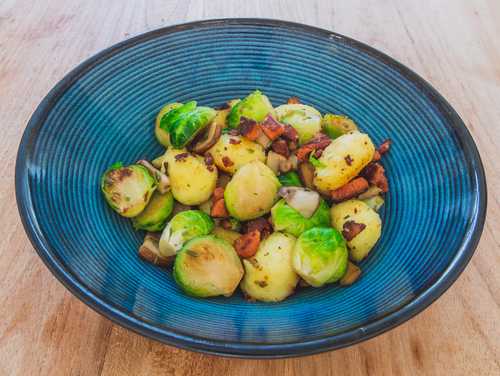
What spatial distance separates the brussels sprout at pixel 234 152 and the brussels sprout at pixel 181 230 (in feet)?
0.40

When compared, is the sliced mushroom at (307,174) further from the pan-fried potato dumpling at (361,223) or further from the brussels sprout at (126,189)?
the brussels sprout at (126,189)

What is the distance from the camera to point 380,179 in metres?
1.06

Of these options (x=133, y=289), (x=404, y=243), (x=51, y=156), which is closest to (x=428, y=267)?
(x=404, y=243)

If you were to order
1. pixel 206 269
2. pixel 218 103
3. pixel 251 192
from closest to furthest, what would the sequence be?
1. pixel 206 269
2. pixel 251 192
3. pixel 218 103

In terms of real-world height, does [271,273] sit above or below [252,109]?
below

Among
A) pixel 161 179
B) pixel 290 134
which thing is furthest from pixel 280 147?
pixel 161 179

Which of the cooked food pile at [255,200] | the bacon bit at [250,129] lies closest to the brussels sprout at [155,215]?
the cooked food pile at [255,200]

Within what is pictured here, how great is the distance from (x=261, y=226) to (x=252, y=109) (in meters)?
0.27

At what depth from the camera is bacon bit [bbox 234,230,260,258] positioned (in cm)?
96

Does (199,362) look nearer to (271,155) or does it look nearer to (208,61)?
(271,155)

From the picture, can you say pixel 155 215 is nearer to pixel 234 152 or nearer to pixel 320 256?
pixel 234 152

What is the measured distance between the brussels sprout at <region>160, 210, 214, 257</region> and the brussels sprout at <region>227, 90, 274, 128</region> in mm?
247

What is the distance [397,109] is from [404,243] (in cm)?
35

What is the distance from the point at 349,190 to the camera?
1.02 m
